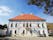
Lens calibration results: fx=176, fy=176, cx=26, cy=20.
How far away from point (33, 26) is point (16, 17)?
6167mm

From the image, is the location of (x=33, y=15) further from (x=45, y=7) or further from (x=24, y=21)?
(x=45, y=7)

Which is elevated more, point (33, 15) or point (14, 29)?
point (33, 15)

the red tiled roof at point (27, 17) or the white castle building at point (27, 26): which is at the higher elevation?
the red tiled roof at point (27, 17)

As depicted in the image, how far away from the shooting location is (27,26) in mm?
54375

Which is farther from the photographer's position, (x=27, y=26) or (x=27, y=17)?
(x=27, y=17)

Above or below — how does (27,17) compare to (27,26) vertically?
above

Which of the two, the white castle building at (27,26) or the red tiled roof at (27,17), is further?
the red tiled roof at (27,17)

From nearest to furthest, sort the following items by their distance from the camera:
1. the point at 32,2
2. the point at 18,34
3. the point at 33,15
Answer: the point at 32,2
the point at 18,34
the point at 33,15

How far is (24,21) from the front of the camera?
55000 millimetres

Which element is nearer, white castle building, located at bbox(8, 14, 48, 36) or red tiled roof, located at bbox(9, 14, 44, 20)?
white castle building, located at bbox(8, 14, 48, 36)

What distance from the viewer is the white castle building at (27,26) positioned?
53.3m

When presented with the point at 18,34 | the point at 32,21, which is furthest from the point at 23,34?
the point at 32,21

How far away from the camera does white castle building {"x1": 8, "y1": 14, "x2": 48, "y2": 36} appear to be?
53284 millimetres

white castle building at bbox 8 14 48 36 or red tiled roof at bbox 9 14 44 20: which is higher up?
red tiled roof at bbox 9 14 44 20
